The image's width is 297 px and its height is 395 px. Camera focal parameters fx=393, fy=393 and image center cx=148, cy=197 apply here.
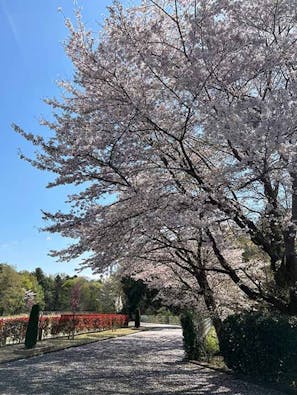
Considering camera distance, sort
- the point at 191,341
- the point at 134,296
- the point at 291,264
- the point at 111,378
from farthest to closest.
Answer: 1. the point at 134,296
2. the point at 191,341
3. the point at 111,378
4. the point at 291,264

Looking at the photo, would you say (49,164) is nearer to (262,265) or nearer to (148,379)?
(148,379)

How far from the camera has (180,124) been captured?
6.99 metres

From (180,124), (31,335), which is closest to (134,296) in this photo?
(31,335)

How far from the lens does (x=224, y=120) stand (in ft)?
18.9

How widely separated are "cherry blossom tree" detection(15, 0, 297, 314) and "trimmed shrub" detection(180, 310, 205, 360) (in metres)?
4.71

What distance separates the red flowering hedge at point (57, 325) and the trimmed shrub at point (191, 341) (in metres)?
6.80

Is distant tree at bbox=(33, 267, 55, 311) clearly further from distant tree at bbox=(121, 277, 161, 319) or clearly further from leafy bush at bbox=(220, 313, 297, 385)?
leafy bush at bbox=(220, 313, 297, 385)

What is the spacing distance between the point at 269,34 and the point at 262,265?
7.38 meters

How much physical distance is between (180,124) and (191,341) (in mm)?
7945

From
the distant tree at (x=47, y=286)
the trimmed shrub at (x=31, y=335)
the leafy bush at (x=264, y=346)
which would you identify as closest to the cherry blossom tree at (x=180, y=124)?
the leafy bush at (x=264, y=346)

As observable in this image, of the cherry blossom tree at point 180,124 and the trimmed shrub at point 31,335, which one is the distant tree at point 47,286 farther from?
the cherry blossom tree at point 180,124

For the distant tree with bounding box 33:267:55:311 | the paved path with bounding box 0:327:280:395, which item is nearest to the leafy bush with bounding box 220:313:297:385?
the paved path with bounding box 0:327:280:395

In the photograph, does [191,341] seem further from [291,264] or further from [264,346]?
[291,264]

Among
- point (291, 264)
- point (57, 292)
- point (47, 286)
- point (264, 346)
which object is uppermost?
point (47, 286)
